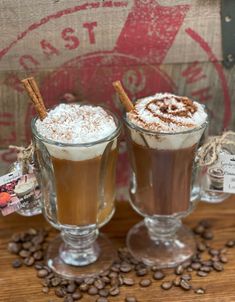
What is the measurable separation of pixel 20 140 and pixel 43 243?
217mm

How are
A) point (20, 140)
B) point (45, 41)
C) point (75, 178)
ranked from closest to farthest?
1. point (75, 178)
2. point (45, 41)
3. point (20, 140)

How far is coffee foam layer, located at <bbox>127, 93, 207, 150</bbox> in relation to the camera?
3.28 feet

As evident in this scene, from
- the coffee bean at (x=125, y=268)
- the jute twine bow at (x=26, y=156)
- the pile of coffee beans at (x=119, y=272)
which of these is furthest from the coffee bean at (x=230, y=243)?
the jute twine bow at (x=26, y=156)

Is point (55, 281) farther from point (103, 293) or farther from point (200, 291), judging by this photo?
point (200, 291)

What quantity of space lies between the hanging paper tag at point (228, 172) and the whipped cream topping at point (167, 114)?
0.09 m

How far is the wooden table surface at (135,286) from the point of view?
3.43 feet

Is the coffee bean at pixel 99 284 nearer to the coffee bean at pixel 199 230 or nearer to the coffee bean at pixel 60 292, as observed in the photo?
the coffee bean at pixel 60 292

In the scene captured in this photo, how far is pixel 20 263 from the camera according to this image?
1.12 metres

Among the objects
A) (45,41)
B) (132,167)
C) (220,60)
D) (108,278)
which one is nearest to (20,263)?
(108,278)

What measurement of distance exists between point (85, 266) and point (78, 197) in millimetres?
177

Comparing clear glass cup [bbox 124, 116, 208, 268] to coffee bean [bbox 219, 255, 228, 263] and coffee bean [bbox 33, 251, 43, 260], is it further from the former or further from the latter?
coffee bean [bbox 33, 251, 43, 260]

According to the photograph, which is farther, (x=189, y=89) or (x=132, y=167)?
(x=189, y=89)

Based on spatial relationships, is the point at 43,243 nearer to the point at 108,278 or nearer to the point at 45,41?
the point at 108,278

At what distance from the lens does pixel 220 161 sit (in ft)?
3.50
